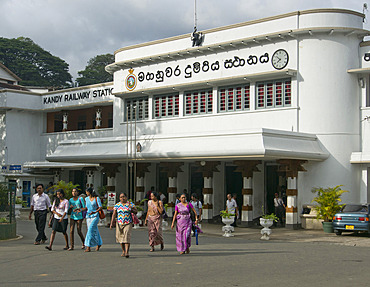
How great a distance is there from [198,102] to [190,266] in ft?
55.4

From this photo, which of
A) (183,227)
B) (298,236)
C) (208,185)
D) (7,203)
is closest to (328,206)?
(298,236)

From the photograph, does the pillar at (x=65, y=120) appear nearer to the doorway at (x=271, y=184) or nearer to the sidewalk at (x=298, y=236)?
the doorway at (x=271, y=184)

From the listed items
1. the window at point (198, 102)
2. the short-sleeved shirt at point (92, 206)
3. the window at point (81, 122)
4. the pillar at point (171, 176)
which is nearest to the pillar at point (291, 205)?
the window at point (198, 102)

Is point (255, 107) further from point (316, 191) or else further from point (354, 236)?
point (354, 236)

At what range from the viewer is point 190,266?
40.6 feet

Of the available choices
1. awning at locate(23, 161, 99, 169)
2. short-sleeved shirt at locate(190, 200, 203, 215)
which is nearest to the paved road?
short-sleeved shirt at locate(190, 200, 203, 215)

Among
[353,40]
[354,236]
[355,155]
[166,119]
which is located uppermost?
[353,40]

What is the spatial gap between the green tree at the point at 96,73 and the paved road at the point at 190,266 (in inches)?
2470

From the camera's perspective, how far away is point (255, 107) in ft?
86.5

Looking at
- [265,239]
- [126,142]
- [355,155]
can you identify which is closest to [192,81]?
[126,142]

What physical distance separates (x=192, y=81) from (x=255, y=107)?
3.79 metres

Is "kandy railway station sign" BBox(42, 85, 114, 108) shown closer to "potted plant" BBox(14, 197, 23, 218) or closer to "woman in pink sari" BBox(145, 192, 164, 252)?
"potted plant" BBox(14, 197, 23, 218)

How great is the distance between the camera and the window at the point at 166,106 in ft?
96.9

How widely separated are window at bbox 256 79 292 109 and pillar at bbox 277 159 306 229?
299 centimetres
